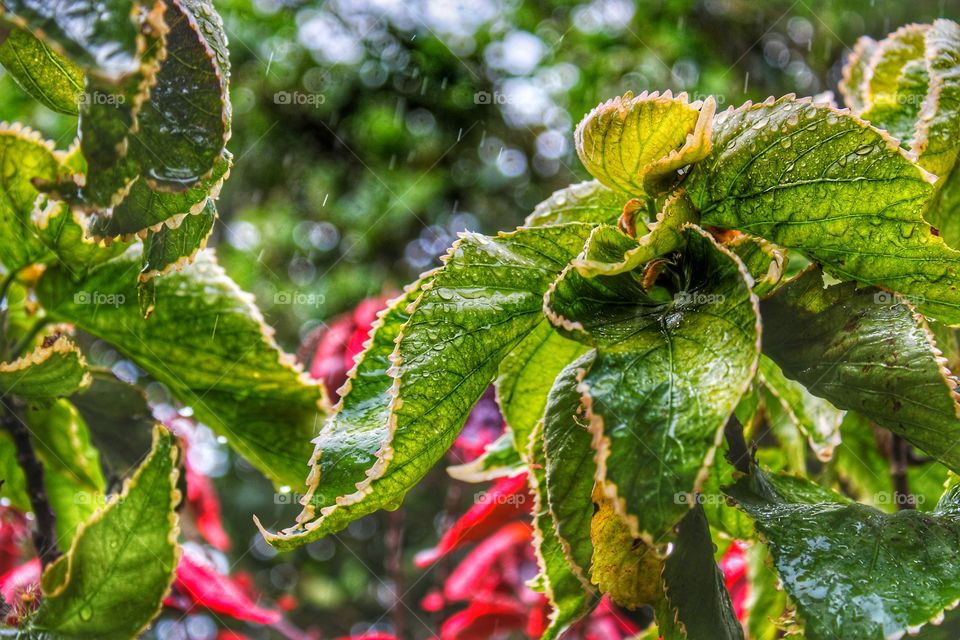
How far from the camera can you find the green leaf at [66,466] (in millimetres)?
628

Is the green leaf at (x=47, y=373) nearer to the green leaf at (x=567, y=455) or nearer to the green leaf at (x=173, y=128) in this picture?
the green leaf at (x=173, y=128)

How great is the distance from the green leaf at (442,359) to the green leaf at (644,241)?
33 mm

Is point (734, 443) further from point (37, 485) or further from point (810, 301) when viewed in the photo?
point (37, 485)

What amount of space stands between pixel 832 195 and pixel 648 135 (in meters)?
0.09

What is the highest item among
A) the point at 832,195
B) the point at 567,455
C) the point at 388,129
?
the point at 832,195

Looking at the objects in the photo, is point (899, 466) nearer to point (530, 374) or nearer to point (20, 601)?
point (530, 374)

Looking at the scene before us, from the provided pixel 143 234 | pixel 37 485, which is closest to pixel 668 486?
pixel 143 234

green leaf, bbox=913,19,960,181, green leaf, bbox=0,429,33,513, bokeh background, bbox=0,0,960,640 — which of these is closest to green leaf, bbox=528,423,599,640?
green leaf, bbox=913,19,960,181

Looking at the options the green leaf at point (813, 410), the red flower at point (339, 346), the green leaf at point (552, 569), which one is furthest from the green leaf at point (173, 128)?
the red flower at point (339, 346)

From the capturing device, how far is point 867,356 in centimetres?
41

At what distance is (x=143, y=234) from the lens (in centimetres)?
42

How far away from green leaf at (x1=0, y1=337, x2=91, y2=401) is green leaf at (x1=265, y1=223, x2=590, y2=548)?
0.20 m

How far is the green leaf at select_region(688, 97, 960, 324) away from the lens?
0.40 metres

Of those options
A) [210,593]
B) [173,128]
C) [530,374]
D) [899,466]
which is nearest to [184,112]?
[173,128]
